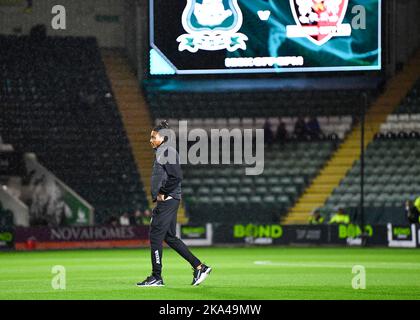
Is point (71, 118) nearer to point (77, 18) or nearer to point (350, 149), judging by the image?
point (77, 18)

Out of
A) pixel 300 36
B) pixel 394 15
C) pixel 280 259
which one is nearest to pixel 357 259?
pixel 280 259

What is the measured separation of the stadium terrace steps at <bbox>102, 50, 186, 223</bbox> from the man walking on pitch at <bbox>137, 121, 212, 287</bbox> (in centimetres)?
2300

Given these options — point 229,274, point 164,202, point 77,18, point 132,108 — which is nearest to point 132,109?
point 132,108

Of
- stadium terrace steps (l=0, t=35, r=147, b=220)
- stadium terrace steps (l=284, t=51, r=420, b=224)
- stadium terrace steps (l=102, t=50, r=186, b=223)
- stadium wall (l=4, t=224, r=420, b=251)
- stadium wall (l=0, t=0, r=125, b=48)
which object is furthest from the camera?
stadium wall (l=0, t=0, r=125, b=48)

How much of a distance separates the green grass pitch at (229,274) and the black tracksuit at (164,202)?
0.61m

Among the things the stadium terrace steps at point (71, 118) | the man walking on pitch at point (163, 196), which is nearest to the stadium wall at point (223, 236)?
the stadium terrace steps at point (71, 118)

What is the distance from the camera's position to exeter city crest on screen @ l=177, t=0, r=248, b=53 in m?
35.2

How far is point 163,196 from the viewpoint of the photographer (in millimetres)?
15781

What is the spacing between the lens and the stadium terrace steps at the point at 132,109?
4078 cm

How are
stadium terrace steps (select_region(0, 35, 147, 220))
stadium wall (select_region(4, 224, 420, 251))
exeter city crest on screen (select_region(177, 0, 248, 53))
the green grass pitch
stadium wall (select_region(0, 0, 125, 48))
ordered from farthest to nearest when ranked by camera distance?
stadium wall (select_region(0, 0, 125, 48)) → stadium terrace steps (select_region(0, 35, 147, 220)) → exeter city crest on screen (select_region(177, 0, 248, 53)) → stadium wall (select_region(4, 224, 420, 251)) → the green grass pitch

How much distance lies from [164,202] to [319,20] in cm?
2107

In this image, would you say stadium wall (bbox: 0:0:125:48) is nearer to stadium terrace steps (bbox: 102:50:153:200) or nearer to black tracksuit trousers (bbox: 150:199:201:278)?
stadium terrace steps (bbox: 102:50:153:200)

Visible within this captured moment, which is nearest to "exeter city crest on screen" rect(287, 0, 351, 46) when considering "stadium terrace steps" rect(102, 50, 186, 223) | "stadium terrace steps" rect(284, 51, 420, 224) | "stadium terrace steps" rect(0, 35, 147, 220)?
"stadium terrace steps" rect(284, 51, 420, 224)
